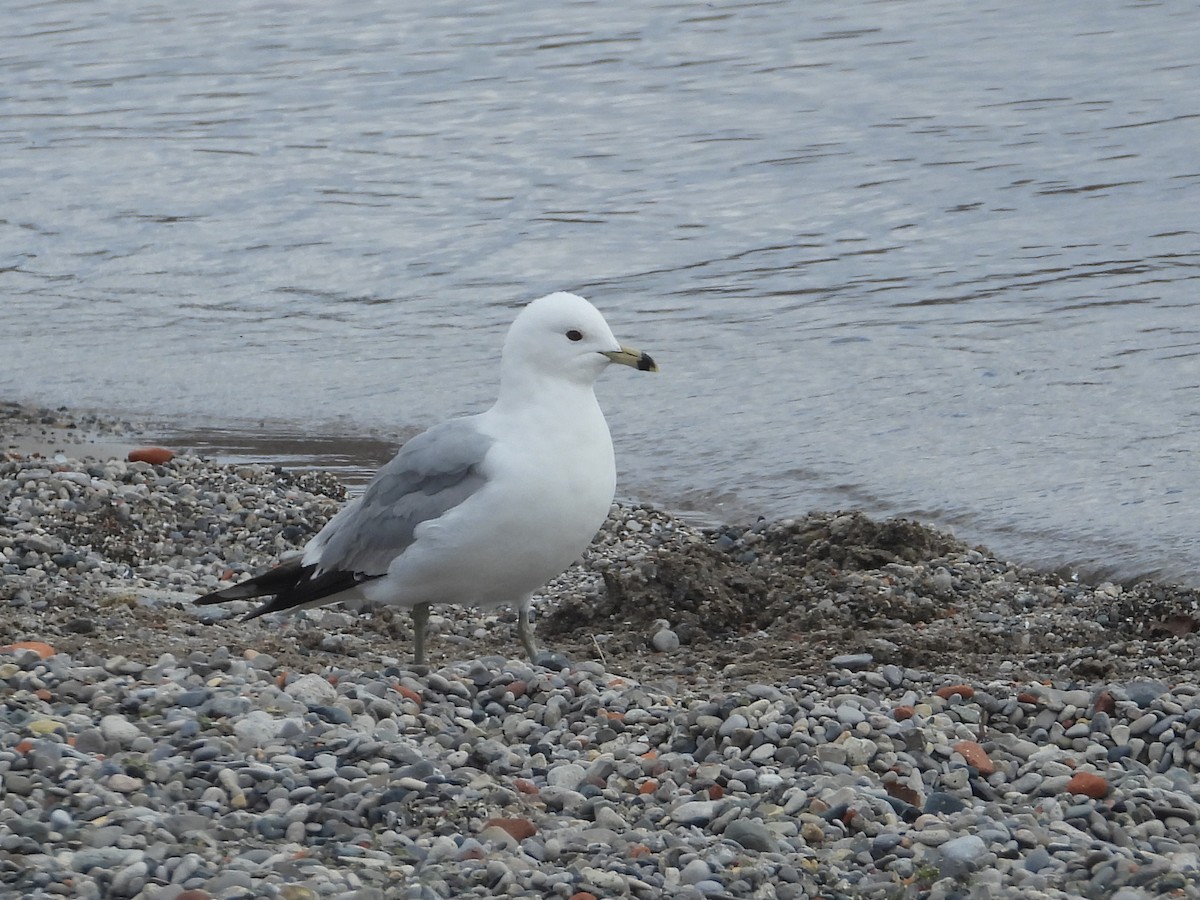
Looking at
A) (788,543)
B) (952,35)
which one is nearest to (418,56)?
(952,35)

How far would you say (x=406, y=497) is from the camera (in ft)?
18.2

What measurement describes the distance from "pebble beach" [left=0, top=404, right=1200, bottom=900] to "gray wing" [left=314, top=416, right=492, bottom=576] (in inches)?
13.9

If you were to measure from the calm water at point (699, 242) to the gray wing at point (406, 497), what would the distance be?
9.35 feet

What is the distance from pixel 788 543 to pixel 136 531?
2611 mm

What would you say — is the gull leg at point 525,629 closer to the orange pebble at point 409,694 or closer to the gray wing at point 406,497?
the gray wing at point 406,497

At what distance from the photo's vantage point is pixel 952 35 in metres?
17.8

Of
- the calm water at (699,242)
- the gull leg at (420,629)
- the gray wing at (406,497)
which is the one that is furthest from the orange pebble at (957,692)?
the calm water at (699,242)

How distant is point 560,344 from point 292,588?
118cm

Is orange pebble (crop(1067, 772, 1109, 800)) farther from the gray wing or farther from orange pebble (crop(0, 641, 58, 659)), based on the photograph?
orange pebble (crop(0, 641, 58, 659))

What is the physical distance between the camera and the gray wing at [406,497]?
17.7ft

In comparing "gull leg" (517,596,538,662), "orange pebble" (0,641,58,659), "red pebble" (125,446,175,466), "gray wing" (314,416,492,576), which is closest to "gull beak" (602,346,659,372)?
"gray wing" (314,416,492,576)

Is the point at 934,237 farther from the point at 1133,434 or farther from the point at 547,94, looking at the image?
the point at 547,94

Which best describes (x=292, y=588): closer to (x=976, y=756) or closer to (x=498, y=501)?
(x=498, y=501)

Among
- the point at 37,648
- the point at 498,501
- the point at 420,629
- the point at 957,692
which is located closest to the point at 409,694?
the point at 498,501
